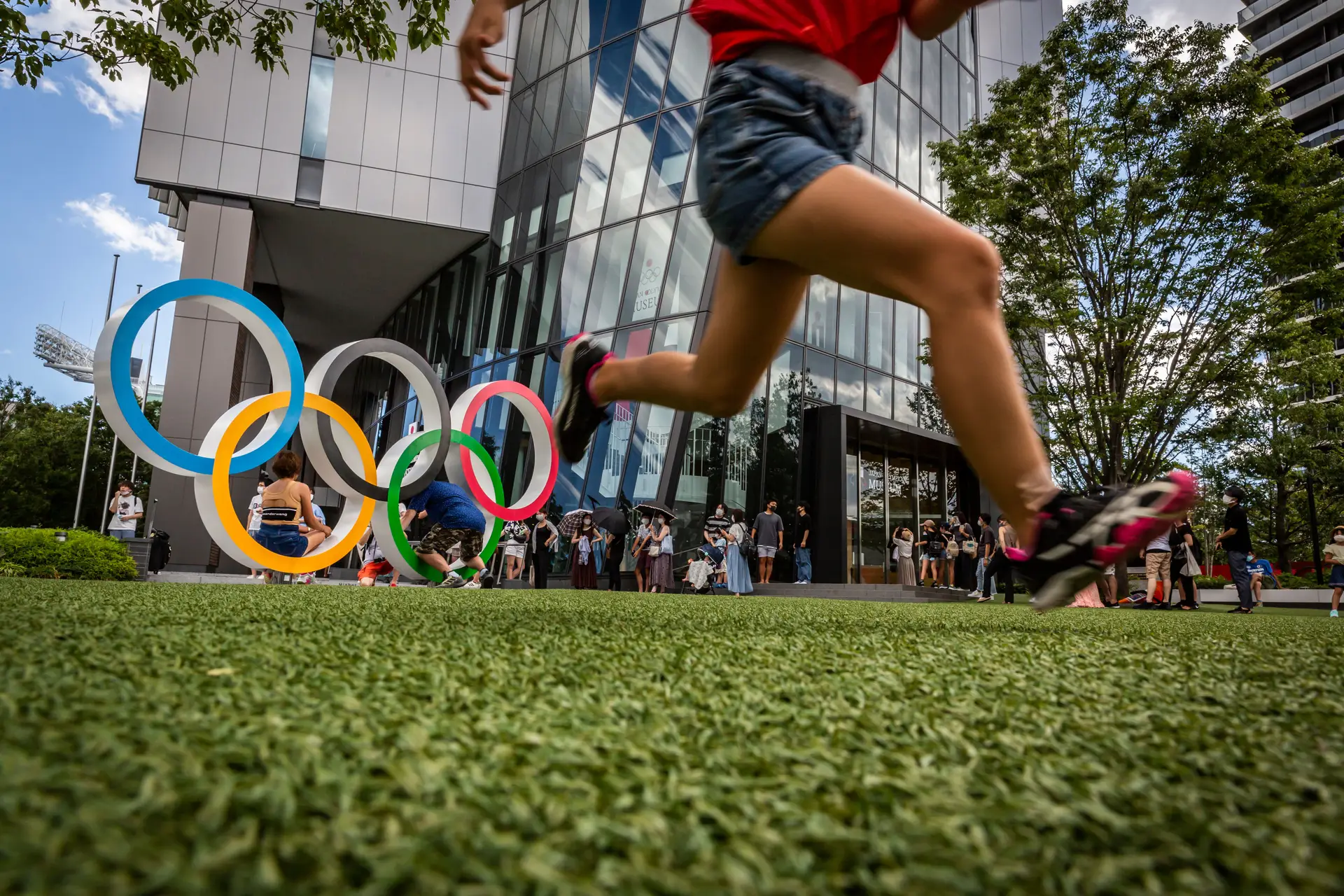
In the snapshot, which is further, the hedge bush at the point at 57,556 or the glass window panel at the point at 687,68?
the glass window panel at the point at 687,68

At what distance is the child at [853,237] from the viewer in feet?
6.56

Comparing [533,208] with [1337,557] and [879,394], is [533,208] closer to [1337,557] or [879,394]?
[879,394]

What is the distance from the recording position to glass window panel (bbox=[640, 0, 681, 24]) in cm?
2030

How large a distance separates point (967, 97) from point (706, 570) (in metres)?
18.6

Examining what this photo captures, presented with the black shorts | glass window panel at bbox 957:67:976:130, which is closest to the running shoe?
the black shorts

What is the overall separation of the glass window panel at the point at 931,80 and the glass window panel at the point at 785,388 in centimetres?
967

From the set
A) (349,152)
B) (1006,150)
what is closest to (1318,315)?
(1006,150)

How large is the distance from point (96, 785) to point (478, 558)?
9.61 m

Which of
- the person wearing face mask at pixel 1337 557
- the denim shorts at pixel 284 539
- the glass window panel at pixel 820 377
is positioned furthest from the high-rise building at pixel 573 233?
the denim shorts at pixel 284 539

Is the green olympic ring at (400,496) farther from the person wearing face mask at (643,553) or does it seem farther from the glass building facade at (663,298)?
the glass building facade at (663,298)

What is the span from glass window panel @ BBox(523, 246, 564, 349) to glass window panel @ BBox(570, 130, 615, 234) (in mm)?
937

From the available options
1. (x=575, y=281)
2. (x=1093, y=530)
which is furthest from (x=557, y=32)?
(x=1093, y=530)

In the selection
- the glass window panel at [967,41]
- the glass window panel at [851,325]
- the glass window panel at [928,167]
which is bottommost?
the glass window panel at [851,325]

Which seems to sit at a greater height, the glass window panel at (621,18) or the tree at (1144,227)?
the glass window panel at (621,18)
